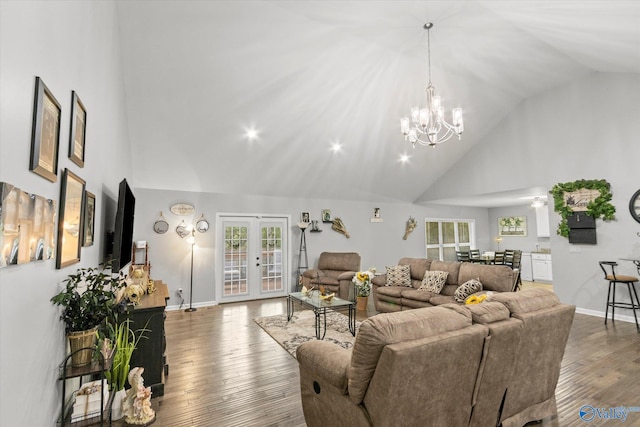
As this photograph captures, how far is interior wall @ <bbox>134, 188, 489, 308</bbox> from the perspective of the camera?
6.09m

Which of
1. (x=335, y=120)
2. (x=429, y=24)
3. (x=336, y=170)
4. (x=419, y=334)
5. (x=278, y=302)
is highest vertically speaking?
(x=429, y=24)

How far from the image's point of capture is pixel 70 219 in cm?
190

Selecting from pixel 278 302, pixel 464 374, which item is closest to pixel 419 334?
pixel 464 374

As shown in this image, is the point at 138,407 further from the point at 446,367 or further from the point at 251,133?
the point at 251,133

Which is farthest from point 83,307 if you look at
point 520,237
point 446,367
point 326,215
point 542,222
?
point 520,237

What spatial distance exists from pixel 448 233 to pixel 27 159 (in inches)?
400

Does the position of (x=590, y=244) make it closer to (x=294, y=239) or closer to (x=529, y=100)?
(x=529, y=100)

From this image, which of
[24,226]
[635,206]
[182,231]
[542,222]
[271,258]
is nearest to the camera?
[24,226]

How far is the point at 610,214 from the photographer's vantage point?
506cm

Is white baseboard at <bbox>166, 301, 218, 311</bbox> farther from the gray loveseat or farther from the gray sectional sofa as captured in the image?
the gray sectional sofa

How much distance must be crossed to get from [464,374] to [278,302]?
5.21 meters

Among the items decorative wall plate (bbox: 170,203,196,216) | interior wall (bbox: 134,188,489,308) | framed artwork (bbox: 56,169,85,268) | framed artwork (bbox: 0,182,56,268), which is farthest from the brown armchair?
framed artwork (bbox: 0,182,56,268)

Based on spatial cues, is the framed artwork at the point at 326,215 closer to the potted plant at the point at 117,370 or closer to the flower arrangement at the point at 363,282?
the flower arrangement at the point at 363,282

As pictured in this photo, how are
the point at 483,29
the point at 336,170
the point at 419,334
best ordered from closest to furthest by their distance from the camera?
1. the point at 419,334
2. the point at 483,29
3. the point at 336,170
